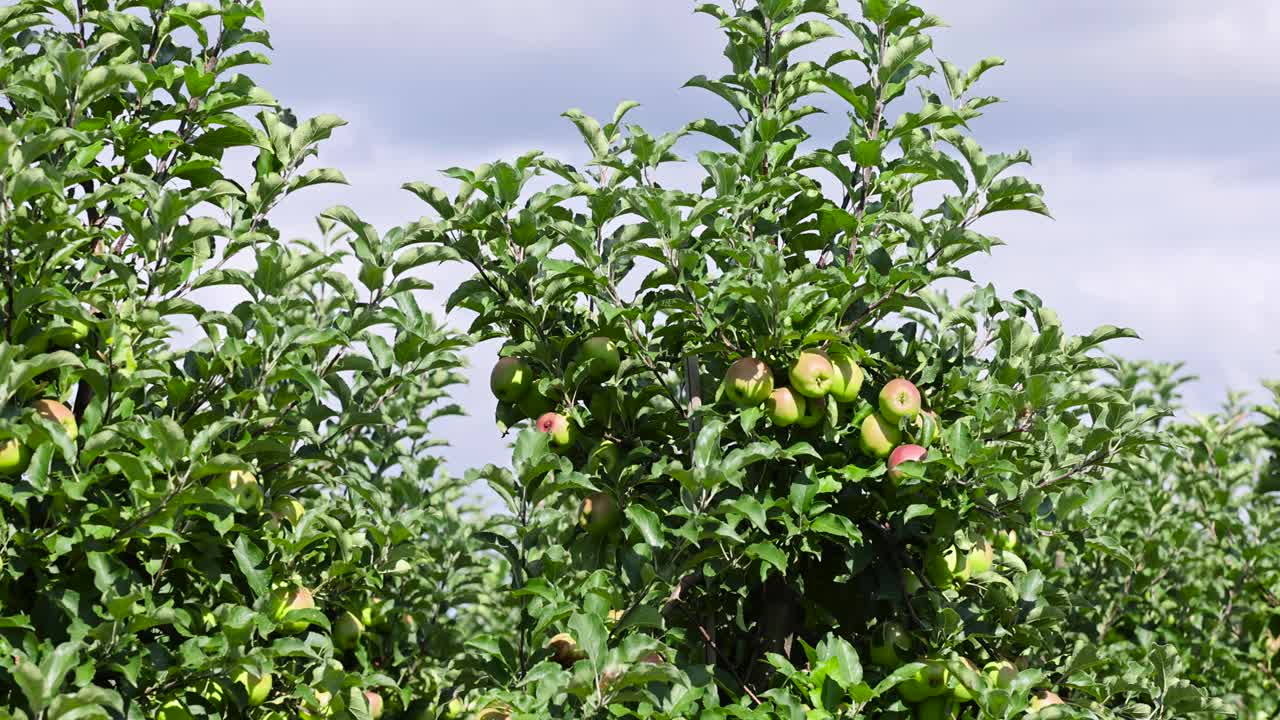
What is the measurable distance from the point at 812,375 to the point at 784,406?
149 mm

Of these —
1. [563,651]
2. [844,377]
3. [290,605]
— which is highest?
[844,377]

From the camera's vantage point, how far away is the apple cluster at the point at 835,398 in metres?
4.37

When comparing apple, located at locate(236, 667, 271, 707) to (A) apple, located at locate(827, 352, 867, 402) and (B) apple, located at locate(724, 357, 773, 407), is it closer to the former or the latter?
(B) apple, located at locate(724, 357, 773, 407)

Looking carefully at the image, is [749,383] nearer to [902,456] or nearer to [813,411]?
[813,411]

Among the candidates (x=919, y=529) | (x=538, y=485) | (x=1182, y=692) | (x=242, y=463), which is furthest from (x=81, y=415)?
(x=1182, y=692)

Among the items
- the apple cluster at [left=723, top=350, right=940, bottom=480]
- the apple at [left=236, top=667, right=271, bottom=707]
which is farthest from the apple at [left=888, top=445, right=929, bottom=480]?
the apple at [left=236, top=667, right=271, bottom=707]

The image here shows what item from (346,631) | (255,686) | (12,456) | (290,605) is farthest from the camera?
(346,631)

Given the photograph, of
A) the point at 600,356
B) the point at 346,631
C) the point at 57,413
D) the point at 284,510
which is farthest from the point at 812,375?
the point at 346,631

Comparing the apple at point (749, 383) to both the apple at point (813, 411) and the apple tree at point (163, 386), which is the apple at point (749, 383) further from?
the apple tree at point (163, 386)

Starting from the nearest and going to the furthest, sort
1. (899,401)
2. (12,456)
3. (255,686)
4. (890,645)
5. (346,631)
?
Result: (12,456) < (899,401) < (890,645) < (255,686) < (346,631)

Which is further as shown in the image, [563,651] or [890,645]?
[563,651]

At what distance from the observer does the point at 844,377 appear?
441 centimetres

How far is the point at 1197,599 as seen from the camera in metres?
8.96

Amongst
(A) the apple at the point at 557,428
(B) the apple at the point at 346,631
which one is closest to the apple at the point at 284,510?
(A) the apple at the point at 557,428
